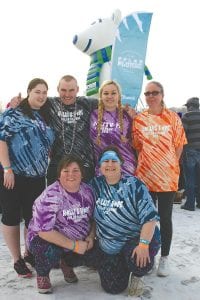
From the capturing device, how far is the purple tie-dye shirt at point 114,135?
263 centimetres

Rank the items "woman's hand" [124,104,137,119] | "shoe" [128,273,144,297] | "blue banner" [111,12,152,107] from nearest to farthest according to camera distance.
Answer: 1. "shoe" [128,273,144,297]
2. "woman's hand" [124,104,137,119]
3. "blue banner" [111,12,152,107]

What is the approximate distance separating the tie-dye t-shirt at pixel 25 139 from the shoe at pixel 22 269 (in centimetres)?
65

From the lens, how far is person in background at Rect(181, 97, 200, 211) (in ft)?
16.4

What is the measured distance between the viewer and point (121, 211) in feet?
7.70

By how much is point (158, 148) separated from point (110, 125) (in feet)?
1.26

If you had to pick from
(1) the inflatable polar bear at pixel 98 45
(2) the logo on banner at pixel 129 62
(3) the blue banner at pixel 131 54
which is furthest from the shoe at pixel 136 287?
(1) the inflatable polar bear at pixel 98 45

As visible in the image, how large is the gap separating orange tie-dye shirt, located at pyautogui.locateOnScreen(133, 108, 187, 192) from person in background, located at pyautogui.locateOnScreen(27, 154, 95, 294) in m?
0.51

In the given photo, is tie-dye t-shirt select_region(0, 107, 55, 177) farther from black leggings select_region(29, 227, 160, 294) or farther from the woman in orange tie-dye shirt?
the woman in orange tie-dye shirt

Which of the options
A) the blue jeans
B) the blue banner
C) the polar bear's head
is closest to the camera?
the blue jeans

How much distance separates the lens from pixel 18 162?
2.57m

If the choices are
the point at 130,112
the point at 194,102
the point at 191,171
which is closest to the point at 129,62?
the point at 194,102

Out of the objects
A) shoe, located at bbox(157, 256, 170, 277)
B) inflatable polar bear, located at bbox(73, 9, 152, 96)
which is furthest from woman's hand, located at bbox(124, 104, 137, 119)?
inflatable polar bear, located at bbox(73, 9, 152, 96)

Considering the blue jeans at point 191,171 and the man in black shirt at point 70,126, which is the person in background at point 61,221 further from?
the blue jeans at point 191,171

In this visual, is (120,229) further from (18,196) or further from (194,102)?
(194,102)
